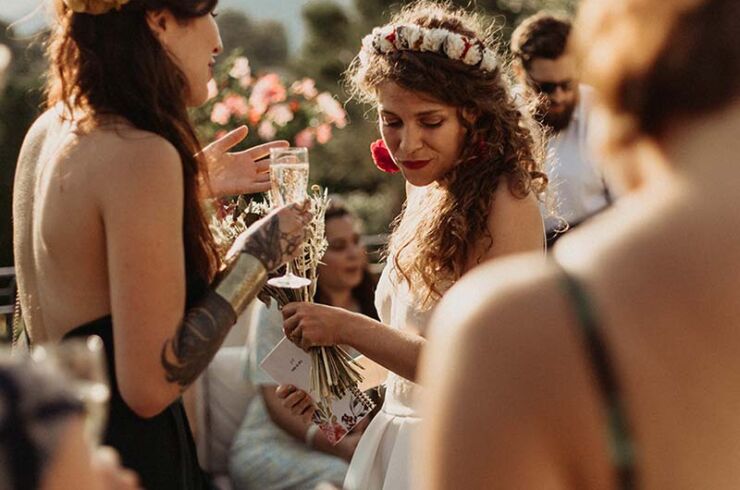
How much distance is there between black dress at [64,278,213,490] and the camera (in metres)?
2.40

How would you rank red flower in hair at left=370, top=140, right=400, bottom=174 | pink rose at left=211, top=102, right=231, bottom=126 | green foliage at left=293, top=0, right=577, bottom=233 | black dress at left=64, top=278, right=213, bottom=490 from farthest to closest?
1. green foliage at left=293, top=0, right=577, bottom=233
2. pink rose at left=211, top=102, right=231, bottom=126
3. red flower in hair at left=370, top=140, right=400, bottom=174
4. black dress at left=64, top=278, right=213, bottom=490

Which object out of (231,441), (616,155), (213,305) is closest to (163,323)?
(213,305)

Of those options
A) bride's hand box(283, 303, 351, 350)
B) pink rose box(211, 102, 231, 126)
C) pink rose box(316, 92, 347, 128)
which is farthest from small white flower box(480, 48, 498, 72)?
pink rose box(316, 92, 347, 128)

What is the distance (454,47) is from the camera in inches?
131

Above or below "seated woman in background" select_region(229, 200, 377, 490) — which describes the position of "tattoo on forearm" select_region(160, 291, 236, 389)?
above

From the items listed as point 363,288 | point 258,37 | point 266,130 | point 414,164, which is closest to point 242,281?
point 414,164

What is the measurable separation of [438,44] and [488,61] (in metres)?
0.14

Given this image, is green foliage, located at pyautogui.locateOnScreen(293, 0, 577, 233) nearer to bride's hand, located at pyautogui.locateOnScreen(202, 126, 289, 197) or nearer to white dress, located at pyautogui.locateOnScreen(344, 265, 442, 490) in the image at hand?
white dress, located at pyautogui.locateOnScreen(344, 265, 442, 490)

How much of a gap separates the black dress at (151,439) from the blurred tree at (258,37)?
2017cm

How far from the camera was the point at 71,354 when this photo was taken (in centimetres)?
142

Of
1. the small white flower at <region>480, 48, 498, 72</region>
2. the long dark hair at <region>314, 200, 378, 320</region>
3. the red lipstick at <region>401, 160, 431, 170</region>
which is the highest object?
the small white flower at <region>480, 48, 498, 72</region>

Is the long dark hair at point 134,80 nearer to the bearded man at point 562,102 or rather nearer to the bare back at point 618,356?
the bare back at point 618,356

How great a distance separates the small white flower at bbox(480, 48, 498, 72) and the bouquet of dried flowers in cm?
54

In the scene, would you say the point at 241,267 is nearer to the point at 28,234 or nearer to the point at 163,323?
the point at 163,323
